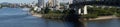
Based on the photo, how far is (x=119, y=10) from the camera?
17.2 meters

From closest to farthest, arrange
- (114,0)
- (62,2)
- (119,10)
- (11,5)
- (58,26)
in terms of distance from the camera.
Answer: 1. (114,0)
2. (58,26)
3. (119,10)
4. (62,2)
5. (11,5)

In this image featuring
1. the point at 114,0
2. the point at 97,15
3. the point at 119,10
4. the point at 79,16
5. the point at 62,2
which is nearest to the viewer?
the point at 114,0

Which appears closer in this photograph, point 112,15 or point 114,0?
point 114,0

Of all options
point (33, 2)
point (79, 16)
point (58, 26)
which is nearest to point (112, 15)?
point (79, 16)

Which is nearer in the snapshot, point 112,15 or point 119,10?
point 112,15

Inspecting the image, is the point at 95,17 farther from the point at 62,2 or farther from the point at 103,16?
the point at 62,2

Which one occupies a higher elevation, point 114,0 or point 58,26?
point 114,0

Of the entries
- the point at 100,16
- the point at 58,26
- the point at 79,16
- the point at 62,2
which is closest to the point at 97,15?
the point at 100,16

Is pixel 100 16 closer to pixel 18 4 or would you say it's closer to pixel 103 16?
pixel 103 16

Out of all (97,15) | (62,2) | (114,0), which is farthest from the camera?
(62,2)

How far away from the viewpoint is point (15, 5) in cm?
3712

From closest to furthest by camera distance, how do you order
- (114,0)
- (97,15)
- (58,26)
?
(114,0), (58,26), (97,15)

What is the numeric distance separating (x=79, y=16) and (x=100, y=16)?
6.72 feet

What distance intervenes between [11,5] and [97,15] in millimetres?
23673
